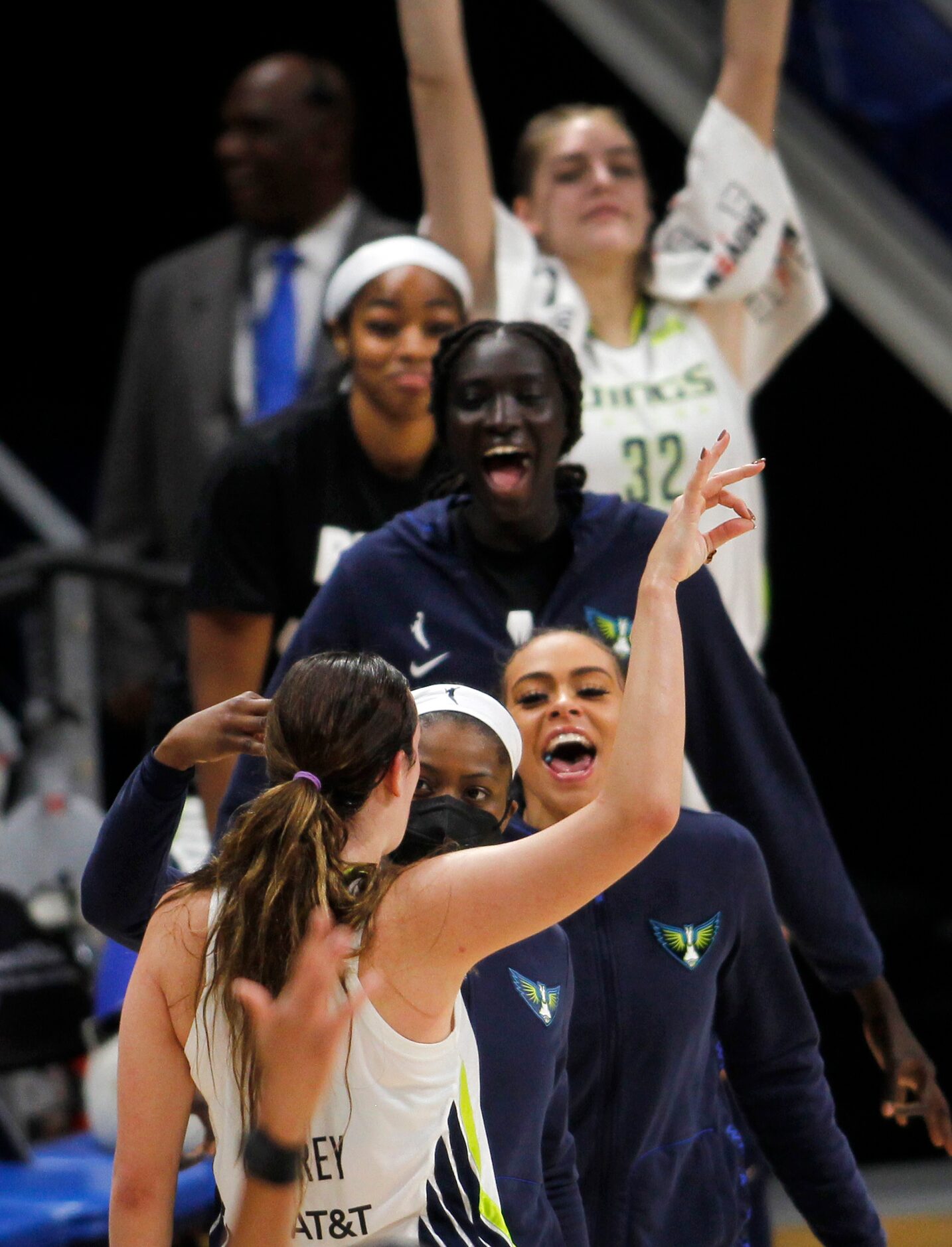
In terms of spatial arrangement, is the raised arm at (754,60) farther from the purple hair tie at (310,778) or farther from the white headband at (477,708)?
the purple hair tie at (310,778)

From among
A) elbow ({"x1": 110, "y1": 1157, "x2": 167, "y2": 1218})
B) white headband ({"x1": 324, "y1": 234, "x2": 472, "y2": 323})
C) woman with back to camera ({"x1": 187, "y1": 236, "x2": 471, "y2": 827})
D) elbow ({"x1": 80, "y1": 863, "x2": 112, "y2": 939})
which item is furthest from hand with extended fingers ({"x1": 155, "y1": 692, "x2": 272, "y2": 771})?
white headband ({"x1": 324, "y1": 234, "x2": 472, "y2": 323})

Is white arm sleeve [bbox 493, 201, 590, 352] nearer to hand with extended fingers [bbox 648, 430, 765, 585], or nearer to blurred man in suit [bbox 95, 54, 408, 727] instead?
blurred man in suit [bbox 95, 54, 408, 727]

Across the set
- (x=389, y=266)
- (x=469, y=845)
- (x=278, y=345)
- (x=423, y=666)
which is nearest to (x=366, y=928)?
(x=469, y=845)

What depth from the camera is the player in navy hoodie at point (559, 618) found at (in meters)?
2.45

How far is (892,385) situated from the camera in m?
5.71

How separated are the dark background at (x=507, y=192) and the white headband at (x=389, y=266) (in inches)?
100

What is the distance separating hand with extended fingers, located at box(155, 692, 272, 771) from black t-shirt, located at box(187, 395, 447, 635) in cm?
94

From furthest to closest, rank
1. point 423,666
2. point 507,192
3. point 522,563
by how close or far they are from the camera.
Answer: point 507,192 → point 522,563 → point 423,666

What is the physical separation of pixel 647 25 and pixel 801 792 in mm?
2226

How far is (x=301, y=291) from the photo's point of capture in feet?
12.8

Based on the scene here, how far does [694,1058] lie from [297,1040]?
2.83ft

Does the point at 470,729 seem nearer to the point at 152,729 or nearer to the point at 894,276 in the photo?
the point at 152,729

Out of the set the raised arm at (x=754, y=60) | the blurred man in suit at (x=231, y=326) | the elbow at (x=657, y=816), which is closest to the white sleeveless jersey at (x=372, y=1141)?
the elbow at (x=657, y=816)

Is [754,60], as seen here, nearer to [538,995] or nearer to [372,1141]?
[538,995]
